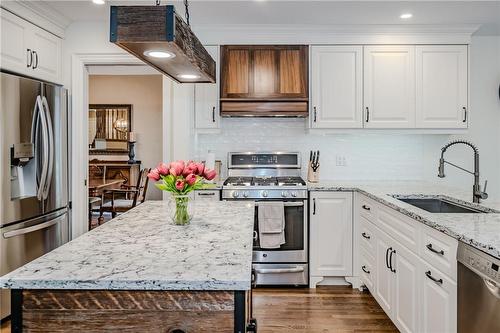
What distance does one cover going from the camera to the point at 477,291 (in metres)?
1.59

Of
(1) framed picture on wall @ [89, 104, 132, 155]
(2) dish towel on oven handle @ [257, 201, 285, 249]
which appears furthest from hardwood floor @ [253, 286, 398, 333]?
(1) framed picture on wall @ [89, 104, 132, 155]

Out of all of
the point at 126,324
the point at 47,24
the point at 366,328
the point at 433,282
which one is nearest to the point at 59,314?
the point at 126,324

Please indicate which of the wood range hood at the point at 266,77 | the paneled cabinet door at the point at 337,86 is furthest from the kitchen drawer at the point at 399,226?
the wood range hood at the point at 266,77

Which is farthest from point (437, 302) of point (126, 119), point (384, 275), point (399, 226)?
point (126, 119)

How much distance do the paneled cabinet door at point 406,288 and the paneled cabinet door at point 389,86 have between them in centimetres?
163

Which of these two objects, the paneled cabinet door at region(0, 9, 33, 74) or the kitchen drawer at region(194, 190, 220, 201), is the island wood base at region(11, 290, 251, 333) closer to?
the paneled cabinet door at region(0, 9, 33, 74)

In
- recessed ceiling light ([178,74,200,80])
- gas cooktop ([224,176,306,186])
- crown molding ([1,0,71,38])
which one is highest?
crown molding ([1,0,71,38])

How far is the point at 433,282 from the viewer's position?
201 cm

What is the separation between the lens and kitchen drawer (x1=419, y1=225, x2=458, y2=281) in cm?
181

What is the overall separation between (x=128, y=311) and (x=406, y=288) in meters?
1.81

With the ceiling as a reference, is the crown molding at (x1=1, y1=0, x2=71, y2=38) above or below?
below

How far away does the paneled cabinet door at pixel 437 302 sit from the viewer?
5.99ft

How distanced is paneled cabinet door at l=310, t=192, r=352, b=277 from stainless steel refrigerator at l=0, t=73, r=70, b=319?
229cm

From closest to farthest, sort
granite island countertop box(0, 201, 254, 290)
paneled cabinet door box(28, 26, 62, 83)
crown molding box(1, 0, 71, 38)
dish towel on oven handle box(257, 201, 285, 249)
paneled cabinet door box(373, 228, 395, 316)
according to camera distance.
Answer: granite island countertop box(0, 201, 254, 290) < paneled cabinet door box(373, 228, 395, 316) < crown molding box(1, 0, 71, 38) < paneled cabinet door box(28, 26, 62, 83) < dish towel on oven handle box(257, 201, 285, 249)
